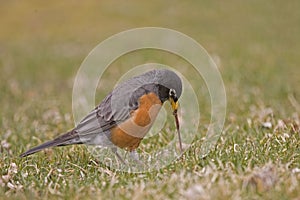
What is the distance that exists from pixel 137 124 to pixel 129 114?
0.18 m

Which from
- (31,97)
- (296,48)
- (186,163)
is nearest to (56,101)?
(31,97)

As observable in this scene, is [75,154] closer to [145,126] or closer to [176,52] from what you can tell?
[145,126]

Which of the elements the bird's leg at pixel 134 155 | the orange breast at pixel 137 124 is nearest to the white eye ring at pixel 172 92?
the orange breast at pixel 137 124

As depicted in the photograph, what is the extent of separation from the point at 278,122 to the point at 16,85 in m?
7.28

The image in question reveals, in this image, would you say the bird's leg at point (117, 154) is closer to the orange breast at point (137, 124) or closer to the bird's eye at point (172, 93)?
the orange breast at point (137, 124)

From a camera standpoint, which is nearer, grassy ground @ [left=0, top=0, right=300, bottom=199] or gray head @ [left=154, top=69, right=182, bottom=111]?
grassy ground @ [left=0, top=0, right=300, bottom=199]

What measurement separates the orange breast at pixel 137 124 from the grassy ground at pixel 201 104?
0.38 metres

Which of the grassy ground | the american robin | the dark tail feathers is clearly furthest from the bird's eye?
the dark tail feathers

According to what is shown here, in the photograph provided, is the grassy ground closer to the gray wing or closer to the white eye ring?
the gray wing

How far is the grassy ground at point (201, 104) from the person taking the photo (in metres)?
5.23

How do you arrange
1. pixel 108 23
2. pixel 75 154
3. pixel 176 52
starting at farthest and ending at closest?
1. pixel 108 23
2. pixel 176 52
3. pixel 75 154

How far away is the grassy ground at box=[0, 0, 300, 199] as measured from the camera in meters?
5.23

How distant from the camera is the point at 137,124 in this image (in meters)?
6.71

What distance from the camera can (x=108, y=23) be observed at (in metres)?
25.1
